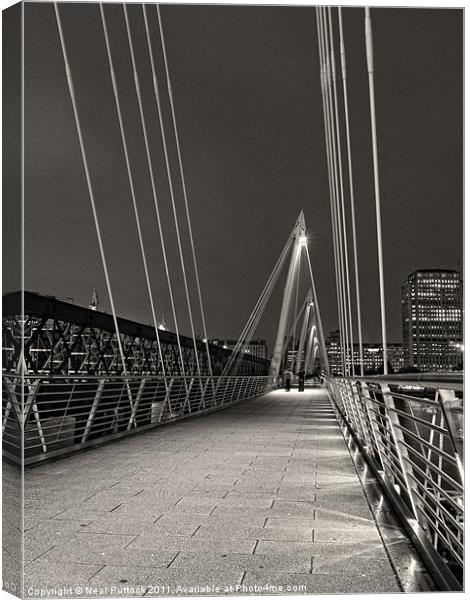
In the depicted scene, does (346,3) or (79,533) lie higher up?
(346,3)

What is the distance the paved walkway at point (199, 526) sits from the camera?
278 centimetres

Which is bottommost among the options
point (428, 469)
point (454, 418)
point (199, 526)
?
point (199, 526)

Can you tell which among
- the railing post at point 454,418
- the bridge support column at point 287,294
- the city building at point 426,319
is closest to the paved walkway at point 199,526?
the railing post at point 454,418

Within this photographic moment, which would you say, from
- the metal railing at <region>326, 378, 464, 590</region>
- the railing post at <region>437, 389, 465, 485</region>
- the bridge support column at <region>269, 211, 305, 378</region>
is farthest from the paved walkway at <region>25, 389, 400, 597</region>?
the bridge support column at <region>269, 211, 305, 378</region>

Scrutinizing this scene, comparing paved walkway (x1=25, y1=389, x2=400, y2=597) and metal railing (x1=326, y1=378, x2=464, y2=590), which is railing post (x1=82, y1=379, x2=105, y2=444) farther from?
metal railing (x1=326, y1=378, x2=464, y2=590)

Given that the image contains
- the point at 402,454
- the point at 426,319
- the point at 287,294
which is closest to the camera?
the point at 402,454

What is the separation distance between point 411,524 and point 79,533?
1.78 metres

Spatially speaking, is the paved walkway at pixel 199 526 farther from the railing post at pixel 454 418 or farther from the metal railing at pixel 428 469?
the railing post at pixel 454 418

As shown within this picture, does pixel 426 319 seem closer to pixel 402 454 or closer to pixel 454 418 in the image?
pixel 402 454

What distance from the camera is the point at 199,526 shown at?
373 centimetres

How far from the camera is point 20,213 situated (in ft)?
8.46

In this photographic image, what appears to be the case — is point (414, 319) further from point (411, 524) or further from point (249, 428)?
point (411, 524)

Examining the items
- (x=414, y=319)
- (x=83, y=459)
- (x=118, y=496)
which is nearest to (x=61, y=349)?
(x=414, y=319)

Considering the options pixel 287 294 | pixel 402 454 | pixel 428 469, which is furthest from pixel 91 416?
pixel 287 294
